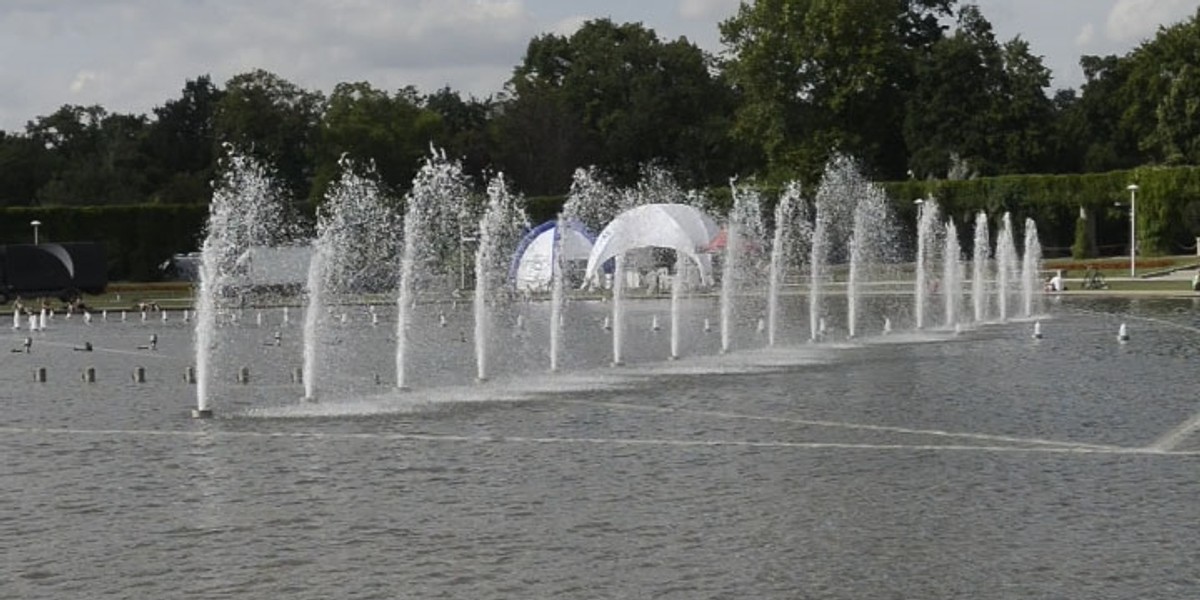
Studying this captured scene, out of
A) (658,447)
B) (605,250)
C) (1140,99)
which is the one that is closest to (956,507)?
(658,447)

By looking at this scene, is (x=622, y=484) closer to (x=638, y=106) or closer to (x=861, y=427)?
(x=861, y=427)

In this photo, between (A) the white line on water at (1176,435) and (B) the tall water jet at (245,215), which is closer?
(A) the white line on water at (1176,435)

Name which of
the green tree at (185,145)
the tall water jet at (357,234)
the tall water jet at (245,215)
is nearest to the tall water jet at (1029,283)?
the tall water jet at (357,234)

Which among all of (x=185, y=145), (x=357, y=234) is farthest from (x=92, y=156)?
(x=357, y=234)

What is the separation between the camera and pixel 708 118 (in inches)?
4476

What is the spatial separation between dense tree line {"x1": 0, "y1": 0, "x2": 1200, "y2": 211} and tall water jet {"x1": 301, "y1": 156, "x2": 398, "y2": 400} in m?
2.57

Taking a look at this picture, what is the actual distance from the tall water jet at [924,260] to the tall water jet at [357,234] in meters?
22.5

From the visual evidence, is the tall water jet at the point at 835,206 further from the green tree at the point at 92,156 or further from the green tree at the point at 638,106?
the green tree at the point at 92,156

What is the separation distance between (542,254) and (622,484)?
5895 centimetres

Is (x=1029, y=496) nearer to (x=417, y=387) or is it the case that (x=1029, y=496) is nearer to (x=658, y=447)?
(x=658, y=447)

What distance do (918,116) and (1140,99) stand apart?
580 inches

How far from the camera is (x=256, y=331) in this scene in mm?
50656

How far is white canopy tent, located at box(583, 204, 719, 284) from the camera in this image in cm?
7475

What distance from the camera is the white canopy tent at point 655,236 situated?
7475 centimetres
